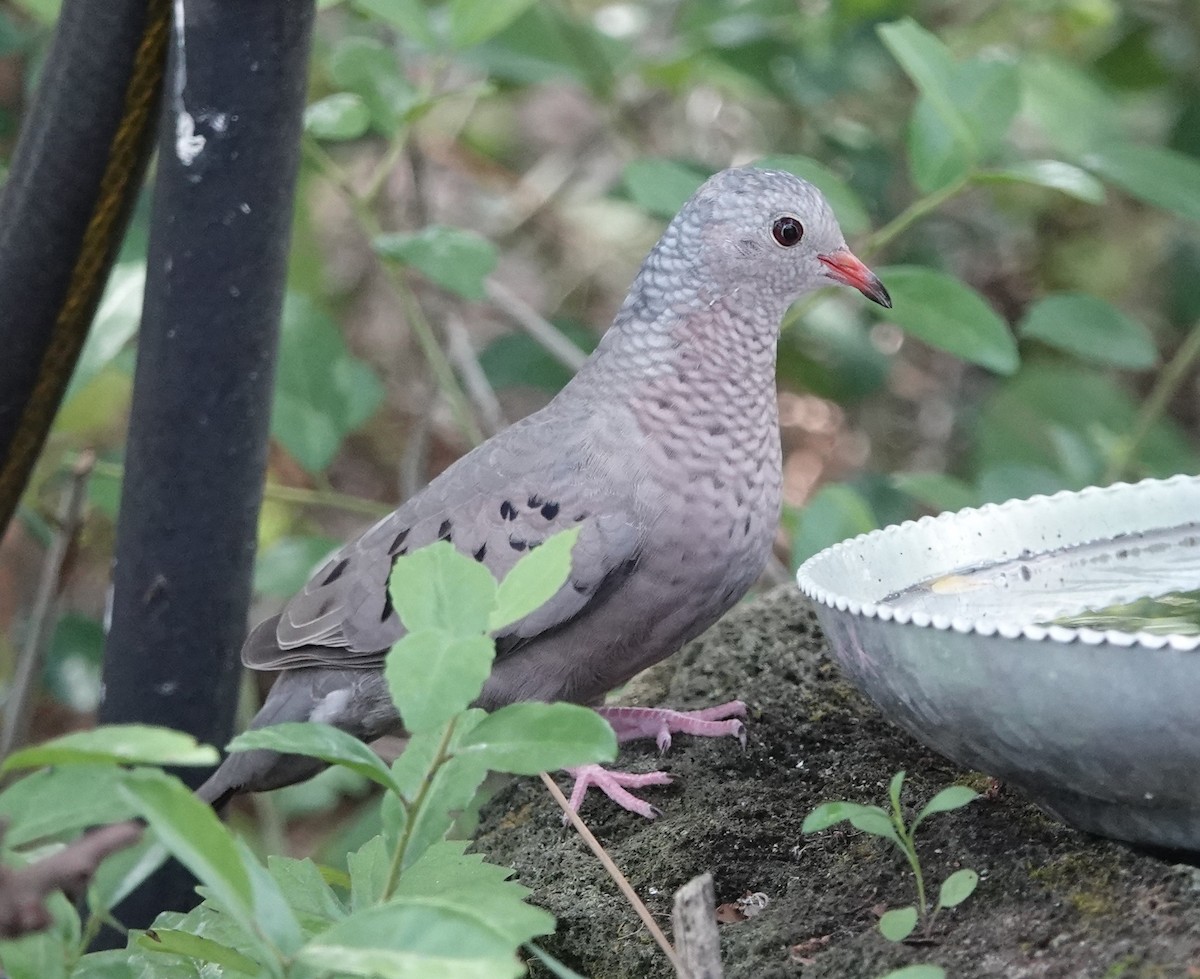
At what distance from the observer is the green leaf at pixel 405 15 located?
271 cm

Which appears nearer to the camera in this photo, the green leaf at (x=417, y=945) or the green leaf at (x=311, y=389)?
the green leaf at (x=417, y=945)

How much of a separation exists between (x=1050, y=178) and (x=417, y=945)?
2.12 meters

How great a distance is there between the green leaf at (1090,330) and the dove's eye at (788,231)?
1.03 meters

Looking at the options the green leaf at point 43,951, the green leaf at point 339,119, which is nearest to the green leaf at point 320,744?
the green leaf at point 43,951

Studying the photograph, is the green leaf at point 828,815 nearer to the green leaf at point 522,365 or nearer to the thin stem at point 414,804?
the thin stem at point 414,804

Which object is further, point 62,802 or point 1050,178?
point 1050,178

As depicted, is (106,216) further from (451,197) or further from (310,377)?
(451,197)

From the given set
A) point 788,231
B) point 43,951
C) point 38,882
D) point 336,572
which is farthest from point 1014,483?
point 38,882

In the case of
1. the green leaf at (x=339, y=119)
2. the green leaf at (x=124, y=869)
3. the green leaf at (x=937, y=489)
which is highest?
the green leaf at (x=339, y=119)

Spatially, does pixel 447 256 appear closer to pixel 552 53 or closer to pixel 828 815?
pixel 552 53

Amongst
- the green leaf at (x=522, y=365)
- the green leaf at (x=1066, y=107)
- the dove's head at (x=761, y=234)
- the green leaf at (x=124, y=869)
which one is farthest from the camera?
the green leaf at (x=522, y=365)

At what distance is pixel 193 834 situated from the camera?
1.07 m

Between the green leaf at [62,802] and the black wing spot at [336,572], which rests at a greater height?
the green leaf at [62,802]

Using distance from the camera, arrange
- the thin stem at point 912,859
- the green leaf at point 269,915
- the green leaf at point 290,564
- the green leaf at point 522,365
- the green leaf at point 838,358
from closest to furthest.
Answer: the green leaf at point 269,915
the thin stem at point 912,859
the green leaf at point 290,564
the green leaf at point 522,365
the green leaf at point 838,358
